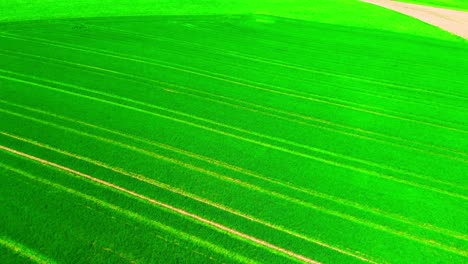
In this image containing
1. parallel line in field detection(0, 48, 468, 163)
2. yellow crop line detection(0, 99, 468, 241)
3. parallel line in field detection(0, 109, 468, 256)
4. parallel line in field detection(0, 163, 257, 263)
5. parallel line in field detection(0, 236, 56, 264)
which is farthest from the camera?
parallel line in field detection(0, 48, 468, 163)

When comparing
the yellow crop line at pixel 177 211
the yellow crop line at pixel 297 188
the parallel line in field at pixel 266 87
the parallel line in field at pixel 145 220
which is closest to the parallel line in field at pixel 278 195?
the yellow crop line at pixel 297 188

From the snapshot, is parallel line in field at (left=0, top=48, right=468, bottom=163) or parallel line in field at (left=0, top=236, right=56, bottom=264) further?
parallel line in field at (left=0, top=48, right=468, bottom=163)

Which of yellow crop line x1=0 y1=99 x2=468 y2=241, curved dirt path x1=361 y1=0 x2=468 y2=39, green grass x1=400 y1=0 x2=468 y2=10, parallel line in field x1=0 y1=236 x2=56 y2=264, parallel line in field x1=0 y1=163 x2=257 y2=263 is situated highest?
green grass x1=400 y1=0 x2=468 y2=10

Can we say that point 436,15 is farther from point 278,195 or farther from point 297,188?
point 278,195

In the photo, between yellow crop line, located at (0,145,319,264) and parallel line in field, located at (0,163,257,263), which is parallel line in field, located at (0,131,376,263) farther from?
parallel line in field, located at (0,163,257,263)

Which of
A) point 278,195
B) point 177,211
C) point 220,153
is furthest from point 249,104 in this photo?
point 177,211

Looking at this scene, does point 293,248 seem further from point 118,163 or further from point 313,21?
point 313,21

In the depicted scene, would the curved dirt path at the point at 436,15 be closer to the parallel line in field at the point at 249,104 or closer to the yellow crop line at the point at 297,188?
the parallel line in field at the point at 249,104

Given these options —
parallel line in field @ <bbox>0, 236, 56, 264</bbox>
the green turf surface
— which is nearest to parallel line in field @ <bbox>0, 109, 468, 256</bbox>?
parallel line in field @ <bbox>0, 236, 56, 264</bbox>
